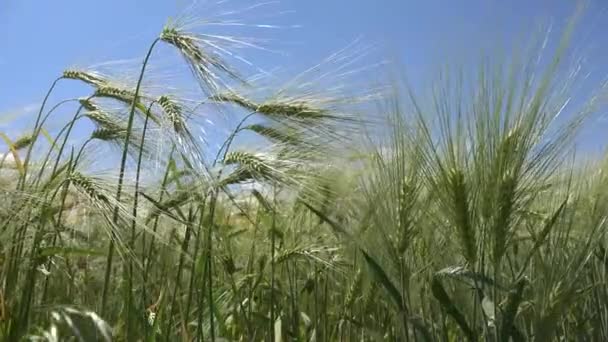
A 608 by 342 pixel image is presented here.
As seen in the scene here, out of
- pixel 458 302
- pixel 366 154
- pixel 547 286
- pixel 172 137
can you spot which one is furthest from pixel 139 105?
pixel 547 286

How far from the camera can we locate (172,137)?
173 cm

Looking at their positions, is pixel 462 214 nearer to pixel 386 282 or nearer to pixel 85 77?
pixel 386 282

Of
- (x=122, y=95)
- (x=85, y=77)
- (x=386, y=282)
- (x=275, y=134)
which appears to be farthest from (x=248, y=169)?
(x=85, y=77)

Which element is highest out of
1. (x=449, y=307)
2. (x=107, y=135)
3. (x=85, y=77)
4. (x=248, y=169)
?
(x=85, y=77)

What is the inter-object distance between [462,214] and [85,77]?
1283mm

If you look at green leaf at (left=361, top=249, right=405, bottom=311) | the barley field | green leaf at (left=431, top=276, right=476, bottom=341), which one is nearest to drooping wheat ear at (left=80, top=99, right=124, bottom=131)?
the barley field

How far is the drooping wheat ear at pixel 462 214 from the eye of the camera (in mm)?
1365

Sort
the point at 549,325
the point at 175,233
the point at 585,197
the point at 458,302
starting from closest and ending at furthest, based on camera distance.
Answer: the point at 549,325, the point at 458,302, the point at 585,197, the point at 175,233

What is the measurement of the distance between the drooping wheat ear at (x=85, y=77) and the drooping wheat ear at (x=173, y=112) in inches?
10.8

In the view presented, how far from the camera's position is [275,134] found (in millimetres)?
1963

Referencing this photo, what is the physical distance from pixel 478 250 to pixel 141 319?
3.19 feet

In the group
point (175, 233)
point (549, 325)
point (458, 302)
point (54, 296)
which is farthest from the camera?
point (54, 296)

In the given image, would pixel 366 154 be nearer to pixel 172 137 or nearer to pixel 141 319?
pixel 172 137

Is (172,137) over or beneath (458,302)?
over
